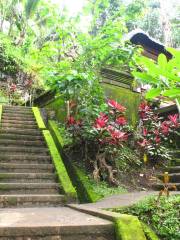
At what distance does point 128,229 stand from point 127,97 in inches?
274

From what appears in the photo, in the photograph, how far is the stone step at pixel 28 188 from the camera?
603 centimetres

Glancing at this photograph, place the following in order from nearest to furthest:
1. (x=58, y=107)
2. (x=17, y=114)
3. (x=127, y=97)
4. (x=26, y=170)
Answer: (x=26, y=170) < (x=127, y=97) < (x=58, y=107) < (x=17, y=114)

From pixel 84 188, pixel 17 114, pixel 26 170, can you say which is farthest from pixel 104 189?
pixel 17 114

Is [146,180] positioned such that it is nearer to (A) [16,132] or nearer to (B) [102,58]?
(B) [102,58]

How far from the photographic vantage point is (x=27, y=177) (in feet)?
21.7

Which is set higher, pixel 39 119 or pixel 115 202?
pixel 39 119

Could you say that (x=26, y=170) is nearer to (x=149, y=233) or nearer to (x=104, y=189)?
(x=104, y=189)

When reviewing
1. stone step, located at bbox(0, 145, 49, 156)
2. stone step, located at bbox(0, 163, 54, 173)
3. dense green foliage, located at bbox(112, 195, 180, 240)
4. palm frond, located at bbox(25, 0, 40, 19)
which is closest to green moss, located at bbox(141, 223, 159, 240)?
dense green foliage, located at bbox(112, 195, 180, 240)

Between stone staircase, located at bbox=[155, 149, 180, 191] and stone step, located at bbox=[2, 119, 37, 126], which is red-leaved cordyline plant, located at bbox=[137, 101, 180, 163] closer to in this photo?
stone staircase, located at bbox=[155, 149, 180, 191]

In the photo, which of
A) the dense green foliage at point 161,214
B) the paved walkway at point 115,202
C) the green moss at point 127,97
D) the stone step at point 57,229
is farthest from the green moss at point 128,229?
the green moss at point 127,97

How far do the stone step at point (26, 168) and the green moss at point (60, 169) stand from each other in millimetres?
219

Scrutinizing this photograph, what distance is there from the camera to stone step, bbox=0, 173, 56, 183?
646 cm

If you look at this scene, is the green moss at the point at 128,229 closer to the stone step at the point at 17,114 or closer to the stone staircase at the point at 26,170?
the stone staircase at the point at 26,170

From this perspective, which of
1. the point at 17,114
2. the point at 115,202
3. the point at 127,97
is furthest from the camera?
the point at 17,114
